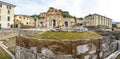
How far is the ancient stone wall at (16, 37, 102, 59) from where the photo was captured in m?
12.9

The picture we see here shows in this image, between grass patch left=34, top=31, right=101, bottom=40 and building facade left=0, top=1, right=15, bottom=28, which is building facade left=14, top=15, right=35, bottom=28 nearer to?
building facade left=0, top=1, right=15, bottom=28

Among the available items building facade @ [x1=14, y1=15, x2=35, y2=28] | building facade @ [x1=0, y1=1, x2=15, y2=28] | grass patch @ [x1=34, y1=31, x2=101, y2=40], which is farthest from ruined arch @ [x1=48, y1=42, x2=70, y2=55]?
building facade @ [x1=14, y1=15, x2=35, y2=28]

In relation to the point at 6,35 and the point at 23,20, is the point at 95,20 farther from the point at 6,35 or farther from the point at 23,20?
the point at 6,35

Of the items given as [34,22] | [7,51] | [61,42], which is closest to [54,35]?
[61,42]

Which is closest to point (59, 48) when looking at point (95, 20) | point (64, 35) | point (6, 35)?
point (64, 35)

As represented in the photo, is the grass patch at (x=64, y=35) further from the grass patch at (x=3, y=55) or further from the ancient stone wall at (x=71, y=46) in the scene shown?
the grass patch at (x=3, y=55)

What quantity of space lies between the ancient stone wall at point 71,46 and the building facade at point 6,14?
33.4 metres

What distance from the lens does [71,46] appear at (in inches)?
506

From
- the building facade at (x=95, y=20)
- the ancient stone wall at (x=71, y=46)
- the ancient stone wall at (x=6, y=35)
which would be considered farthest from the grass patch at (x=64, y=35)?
the building facade at (x=95, y=20)

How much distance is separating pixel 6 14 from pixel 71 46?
37.8m

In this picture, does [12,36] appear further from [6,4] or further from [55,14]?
[6,4]

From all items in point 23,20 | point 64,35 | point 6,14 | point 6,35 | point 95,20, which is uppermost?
point 6,14

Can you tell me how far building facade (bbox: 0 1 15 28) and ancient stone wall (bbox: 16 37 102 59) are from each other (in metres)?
33.4

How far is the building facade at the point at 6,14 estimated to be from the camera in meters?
44.8
